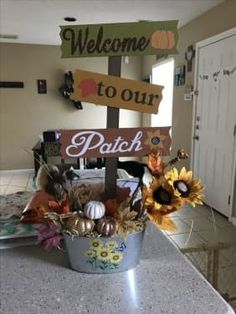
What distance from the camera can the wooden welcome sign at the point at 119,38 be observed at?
2.37 ft

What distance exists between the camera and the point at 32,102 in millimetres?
5633

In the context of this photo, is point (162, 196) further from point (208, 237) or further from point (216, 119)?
point (216, 119)

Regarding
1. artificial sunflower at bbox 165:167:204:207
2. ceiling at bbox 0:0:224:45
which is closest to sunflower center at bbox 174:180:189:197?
artificial sunflower at bbox 165:167:204:207

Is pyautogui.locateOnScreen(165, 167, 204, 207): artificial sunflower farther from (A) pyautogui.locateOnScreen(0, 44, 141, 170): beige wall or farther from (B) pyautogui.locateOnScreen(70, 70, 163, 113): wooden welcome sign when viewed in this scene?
(A) pyautogui.locateOnScreen(0, 44, 141, 170): beige wall

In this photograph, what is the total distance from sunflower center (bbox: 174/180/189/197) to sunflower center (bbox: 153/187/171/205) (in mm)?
27

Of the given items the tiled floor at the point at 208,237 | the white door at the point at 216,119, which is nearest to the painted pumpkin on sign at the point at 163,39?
the tiled floor at the point at 208,237

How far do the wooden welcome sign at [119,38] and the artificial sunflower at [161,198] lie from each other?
0.33 meters

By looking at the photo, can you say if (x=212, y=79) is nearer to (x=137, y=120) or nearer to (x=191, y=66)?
(x=191, y=66)

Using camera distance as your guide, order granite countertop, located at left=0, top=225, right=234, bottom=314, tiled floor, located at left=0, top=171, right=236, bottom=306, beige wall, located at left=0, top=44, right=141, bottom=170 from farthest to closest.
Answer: beige wall, located at left=0, top=44, right=141, bottom=170 → tiled floor, located at left=0, top=171, right=236, bottom=306 → granite countertop, located at left=0, top=225, right=234, bottom=314

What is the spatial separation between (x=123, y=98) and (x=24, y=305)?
54 cm

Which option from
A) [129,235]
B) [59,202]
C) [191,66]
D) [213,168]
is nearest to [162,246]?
[129,235]

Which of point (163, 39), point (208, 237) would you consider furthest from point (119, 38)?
point (208, 237)

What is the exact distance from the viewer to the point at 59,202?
76 cm

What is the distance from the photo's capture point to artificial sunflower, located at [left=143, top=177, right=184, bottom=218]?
694mm
